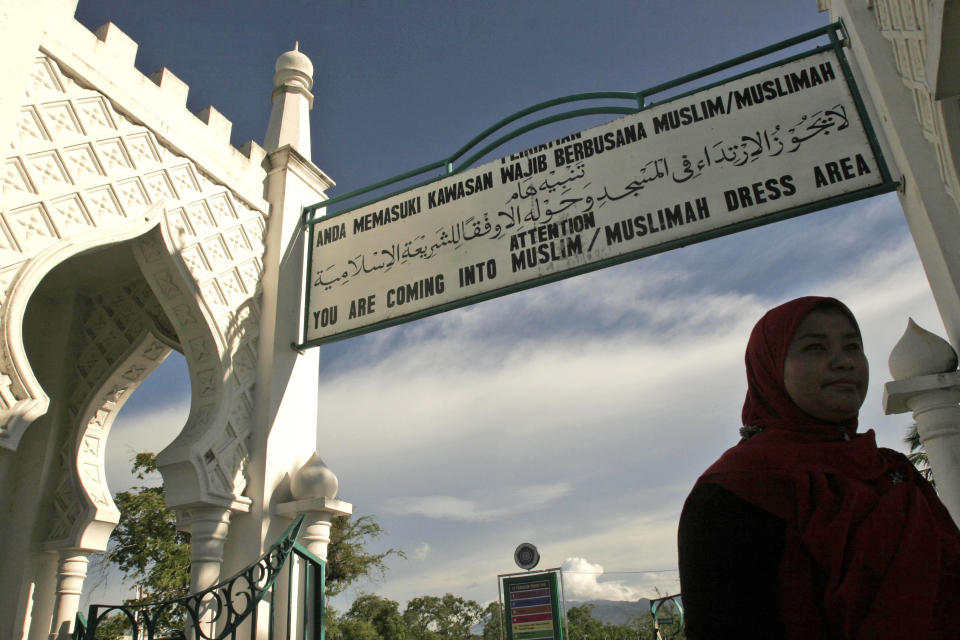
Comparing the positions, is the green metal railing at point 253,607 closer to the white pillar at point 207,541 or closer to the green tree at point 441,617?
the white pillar at point 207,541

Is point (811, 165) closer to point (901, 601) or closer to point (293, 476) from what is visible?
point (901, 601)

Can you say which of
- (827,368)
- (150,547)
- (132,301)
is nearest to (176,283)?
(132,301)

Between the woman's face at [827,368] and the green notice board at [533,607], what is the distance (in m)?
7.66

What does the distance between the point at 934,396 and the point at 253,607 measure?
3.57 metres

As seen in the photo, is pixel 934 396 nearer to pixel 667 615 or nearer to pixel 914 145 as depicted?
pixel 914 145

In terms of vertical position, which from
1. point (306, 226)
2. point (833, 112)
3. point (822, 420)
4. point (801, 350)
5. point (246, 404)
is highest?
point (306, 226)

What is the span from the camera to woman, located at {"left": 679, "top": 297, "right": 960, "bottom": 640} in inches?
40.5

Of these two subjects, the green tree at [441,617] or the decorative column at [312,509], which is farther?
the green tree at [441,617]

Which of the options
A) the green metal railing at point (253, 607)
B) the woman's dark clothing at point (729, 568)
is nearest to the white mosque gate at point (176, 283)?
the green metal railing at point (253, 607)

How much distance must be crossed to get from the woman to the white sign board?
317 cm

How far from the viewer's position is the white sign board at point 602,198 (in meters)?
4.20

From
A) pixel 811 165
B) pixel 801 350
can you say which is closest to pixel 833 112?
pixel 811 165

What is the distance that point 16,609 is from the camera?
210 inches

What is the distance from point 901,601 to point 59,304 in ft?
23.8
